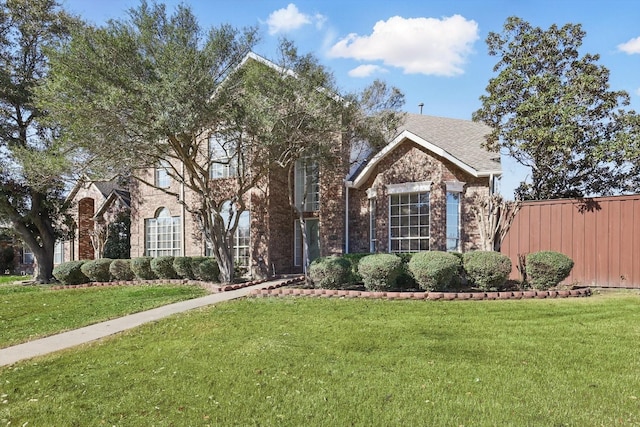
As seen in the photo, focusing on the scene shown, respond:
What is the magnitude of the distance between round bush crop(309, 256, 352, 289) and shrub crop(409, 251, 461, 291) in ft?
6.26

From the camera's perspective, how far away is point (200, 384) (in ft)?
18.3

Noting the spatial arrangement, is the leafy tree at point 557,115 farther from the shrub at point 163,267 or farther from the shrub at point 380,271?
the shrub at point 163,267

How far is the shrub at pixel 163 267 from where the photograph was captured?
1733 centimetres

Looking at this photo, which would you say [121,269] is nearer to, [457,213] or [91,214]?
[91,214]

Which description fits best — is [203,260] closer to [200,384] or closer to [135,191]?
[135,191]

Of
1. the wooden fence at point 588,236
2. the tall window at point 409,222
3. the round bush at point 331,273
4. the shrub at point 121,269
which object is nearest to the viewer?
the wooden fence at point 588,236

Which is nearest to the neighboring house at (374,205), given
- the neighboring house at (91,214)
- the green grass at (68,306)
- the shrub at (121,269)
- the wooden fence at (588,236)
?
the wooden fence at (588,236)

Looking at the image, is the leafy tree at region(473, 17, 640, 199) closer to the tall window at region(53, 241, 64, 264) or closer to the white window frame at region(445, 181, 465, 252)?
the white window frame at region(445, 181, 465, 252)

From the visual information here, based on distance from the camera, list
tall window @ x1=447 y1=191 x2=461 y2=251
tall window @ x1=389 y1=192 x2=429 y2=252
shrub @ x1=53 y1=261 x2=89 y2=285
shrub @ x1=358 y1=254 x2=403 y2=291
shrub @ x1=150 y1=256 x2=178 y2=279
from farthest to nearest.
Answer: shrub @ x1=53 y1=261 x2=89 y2=285 < shrub @ x1=150 y1=256 x2=178 y2=279 < tall window @ x1=389 y1=192 x2=429 y2=252 < tall window @ x1=447 y1=191 x2=461 y2=251 < shrub @ x1=358 y1=254 x2=403 y2=291

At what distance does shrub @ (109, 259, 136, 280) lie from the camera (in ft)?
59.7

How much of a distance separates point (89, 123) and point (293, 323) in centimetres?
798

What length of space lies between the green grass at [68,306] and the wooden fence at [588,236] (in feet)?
31.2

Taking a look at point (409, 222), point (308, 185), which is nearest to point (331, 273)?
point (409, 222)

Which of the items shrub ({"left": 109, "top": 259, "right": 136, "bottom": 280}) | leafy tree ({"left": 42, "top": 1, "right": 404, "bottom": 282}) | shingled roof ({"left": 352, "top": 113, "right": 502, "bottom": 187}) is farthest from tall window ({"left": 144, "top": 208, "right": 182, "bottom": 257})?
shingled roof ({"left": 352, "top": 113, "right": 502, "bottom": 187})
